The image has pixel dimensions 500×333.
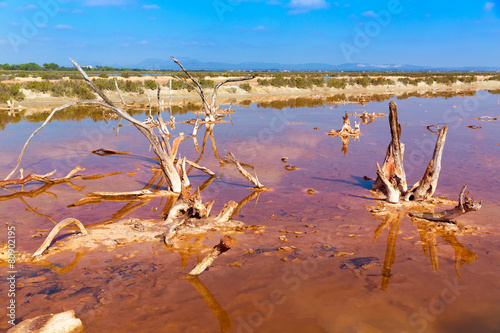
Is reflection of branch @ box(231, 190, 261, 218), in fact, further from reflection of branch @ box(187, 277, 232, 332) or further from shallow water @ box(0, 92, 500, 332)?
reflection of branch @ box(187, 277, 232, 332)

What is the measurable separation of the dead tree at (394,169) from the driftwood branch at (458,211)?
107 centimetres

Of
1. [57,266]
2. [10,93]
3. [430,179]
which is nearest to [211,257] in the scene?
[57,266]

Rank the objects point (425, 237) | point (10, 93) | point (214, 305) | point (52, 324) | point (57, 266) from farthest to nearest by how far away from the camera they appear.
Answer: point (10, 93) → point (425, 237) → point (57, 266) → point (214, 305) → point (52, 324)

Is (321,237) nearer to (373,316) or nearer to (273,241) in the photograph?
(273,241)

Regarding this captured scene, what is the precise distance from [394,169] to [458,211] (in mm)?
2810

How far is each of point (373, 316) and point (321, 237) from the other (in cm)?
234

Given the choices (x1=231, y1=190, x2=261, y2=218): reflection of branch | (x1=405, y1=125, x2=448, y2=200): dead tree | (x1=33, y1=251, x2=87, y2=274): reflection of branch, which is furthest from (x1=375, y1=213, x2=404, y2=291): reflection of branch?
(x1=33, y1=251, x2=87, y2=274): reflection of branch

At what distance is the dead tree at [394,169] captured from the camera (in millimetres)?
8531

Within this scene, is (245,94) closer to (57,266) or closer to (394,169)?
(394,169)

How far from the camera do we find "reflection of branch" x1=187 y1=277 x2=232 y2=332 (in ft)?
14.0

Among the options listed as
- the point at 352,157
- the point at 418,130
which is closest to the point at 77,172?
the point at 352,157

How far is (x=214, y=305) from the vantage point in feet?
15.1

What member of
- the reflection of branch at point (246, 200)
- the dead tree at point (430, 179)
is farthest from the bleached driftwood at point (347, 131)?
the reflection of branch at point (246, 200)

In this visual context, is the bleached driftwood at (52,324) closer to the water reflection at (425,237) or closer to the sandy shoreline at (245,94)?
the water reflection at (425,237)
